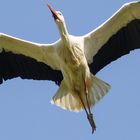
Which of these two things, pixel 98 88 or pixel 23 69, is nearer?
pixel 98 88

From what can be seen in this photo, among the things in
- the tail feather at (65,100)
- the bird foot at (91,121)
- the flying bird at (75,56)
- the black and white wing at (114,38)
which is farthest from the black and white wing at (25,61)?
the bird foot at (91,121)

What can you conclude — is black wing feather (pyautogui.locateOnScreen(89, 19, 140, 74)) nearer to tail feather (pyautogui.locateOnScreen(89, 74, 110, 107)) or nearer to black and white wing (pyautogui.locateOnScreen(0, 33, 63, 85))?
tail feather (pyautogui.locateOnScreen(89, 74, 110, 107))

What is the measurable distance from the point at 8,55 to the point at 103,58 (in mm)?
1584

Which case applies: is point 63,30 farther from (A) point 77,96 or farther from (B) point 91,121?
(B) point 91,121

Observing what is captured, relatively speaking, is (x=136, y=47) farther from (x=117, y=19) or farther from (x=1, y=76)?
(x=1, y=76)

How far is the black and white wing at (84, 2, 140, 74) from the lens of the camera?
59.1 ft

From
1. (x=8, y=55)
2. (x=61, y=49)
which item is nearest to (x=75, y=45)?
(x=61, y=49)

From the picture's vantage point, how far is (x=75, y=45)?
58.1ft

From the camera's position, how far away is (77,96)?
18234 mm

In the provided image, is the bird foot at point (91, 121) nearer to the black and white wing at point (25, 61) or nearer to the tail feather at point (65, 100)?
the tail feather at point (65, 100)

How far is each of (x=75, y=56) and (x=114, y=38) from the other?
0.94 m

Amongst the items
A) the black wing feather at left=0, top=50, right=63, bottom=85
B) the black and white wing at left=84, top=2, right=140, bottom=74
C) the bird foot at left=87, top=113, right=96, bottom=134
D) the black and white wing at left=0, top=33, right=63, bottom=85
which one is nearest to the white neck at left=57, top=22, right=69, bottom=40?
the black and white wing at left=84, top=2, right=140, bottom=74

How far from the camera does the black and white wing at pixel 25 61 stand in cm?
1830

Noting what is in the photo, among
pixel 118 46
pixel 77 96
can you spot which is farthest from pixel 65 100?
pixel 118 46
